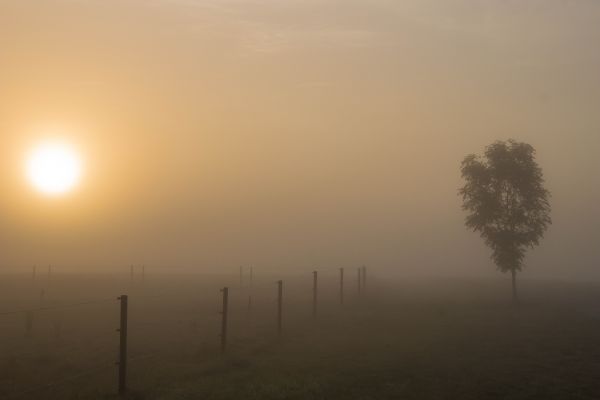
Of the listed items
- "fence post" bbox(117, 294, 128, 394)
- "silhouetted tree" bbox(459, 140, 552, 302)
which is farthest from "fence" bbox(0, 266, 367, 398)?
"silhouetted tree" bbox(459, 140, 552, 302)

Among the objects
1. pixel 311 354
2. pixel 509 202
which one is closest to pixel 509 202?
pixel 509 202

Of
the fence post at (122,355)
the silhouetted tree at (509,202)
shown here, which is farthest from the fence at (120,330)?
the silhouetted tree at (509,202)

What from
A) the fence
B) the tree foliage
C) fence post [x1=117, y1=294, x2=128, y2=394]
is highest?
the tree foliage

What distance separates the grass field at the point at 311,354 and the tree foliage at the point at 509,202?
35.6 feet

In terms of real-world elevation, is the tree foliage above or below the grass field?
above

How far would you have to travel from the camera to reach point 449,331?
95.0 feet

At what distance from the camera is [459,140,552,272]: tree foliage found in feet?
Result: 163

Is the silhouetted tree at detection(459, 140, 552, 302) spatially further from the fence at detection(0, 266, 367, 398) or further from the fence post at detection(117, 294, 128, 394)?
the fence post at detection(117, 294, 128, 394)

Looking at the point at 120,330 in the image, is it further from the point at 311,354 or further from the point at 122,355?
the point at 311,354

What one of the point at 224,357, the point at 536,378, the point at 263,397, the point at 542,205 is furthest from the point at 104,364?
the point at 542,205

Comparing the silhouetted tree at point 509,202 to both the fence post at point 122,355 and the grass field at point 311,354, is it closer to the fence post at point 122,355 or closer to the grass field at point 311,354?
the grass field at point 311,354

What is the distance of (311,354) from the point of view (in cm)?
2191

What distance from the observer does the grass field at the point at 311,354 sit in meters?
16.3

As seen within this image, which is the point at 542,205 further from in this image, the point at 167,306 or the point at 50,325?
the point at 50,325
